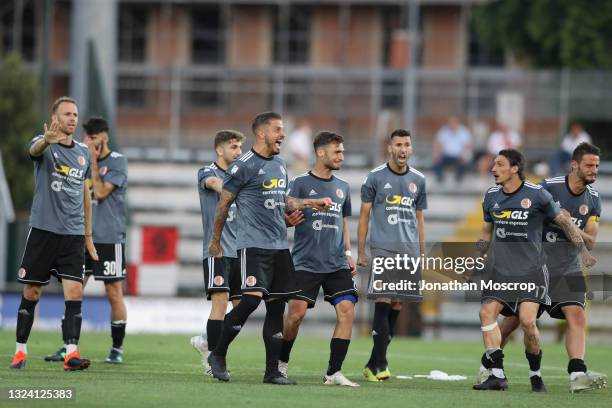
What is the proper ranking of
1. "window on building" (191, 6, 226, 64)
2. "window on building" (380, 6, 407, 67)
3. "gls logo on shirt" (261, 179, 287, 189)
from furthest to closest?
1. "window on building" (191, 6, 226, 64)
2. "window on building" (380, 6, 407, 67)
3. "gls logo on shirt" (261, 179, 287, 189)

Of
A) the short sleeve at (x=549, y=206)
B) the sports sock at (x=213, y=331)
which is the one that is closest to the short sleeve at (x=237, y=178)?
the sports sock at (x=213, y=331)

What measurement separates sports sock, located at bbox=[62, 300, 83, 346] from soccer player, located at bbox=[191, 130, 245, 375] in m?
1.20

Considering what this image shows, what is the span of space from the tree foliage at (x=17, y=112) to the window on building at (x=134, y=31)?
37.5ft

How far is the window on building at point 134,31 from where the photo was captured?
5506 cm

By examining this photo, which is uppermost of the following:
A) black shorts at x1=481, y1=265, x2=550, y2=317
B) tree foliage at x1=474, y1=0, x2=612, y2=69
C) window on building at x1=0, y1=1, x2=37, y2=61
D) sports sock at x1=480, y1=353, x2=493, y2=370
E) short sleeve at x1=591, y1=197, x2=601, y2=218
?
window on building at x1=0, y1=1, x2=37, y2=61

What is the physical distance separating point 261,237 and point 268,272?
0.33 metres

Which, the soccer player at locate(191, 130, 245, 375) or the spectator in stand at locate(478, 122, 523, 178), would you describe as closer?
the soccer player at locate(191, 130, 245, 375)

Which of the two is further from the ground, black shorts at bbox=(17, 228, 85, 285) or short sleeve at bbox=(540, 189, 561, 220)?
short sleeve at bbox=(540, 189, 561, 220)

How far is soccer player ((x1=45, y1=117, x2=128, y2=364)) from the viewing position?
15992 millimetres

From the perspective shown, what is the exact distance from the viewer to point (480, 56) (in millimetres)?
52312

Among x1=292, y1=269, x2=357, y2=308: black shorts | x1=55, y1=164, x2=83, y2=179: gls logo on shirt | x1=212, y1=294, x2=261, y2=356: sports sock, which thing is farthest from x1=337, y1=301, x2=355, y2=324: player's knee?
x1=55, y1=164, x2=83, y2=179: gls logo on shirt

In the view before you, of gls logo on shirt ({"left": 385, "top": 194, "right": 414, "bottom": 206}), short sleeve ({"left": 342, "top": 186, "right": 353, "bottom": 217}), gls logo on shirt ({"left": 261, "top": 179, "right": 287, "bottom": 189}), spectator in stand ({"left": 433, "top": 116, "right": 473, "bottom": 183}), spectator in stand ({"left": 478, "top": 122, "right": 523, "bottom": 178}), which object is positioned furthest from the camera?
spectator in stand ({"left": 433, "top": 116, "right": 473, "bottom": 183})

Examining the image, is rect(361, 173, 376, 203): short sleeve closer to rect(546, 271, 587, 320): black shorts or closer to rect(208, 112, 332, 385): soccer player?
rect(208, 112, 332, 385): soccer player

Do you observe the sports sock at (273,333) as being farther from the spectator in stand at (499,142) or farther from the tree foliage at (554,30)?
the tree foliage at (554,30)
